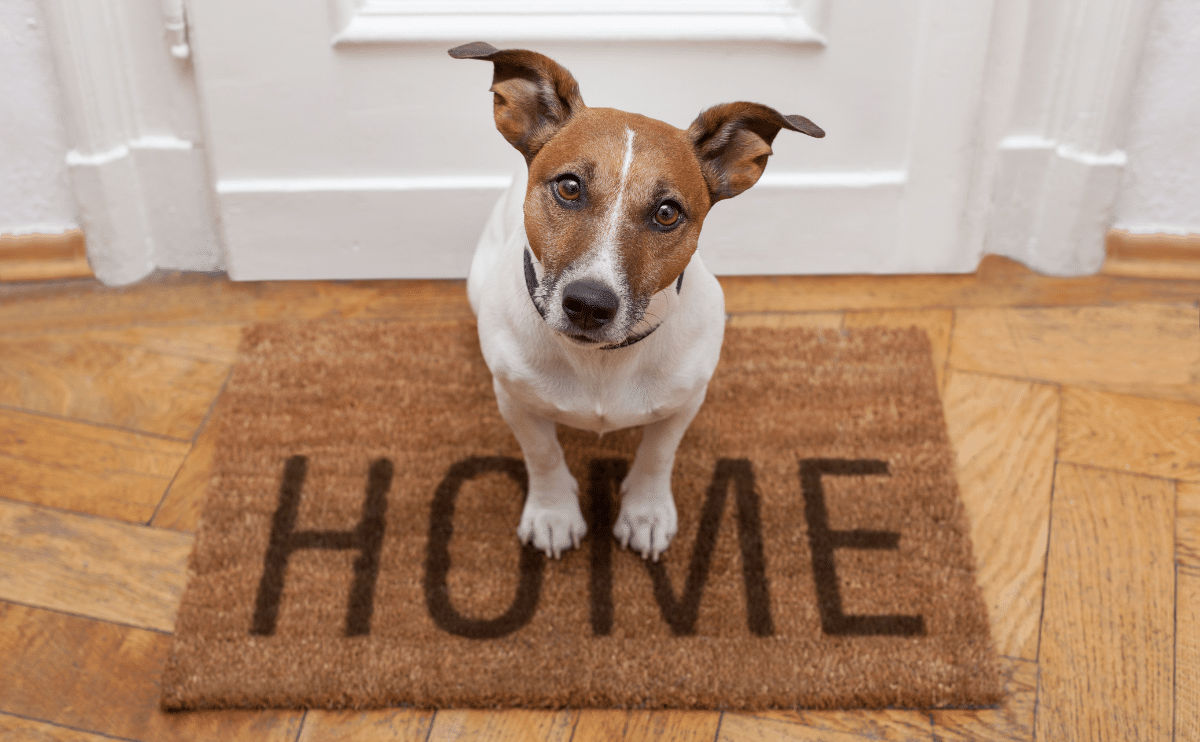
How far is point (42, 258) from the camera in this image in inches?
91.9

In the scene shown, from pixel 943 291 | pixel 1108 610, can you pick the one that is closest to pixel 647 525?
pixel 1108 610

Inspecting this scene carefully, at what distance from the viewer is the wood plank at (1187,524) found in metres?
1.80

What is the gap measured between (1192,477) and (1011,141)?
835 mm

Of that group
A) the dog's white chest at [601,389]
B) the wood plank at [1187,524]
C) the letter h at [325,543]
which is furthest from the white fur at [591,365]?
the wood plank at [1187,524]

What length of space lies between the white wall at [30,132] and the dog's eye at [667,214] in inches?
61.0

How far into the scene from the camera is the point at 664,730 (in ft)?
5.18

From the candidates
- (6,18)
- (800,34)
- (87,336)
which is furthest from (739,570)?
(6,18)

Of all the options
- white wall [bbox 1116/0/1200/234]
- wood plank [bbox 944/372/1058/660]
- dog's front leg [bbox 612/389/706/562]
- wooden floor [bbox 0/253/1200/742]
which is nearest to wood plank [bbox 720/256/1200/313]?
wooden floor [bbox 0/253/1200/742]

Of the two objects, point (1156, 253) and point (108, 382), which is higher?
point (1156, 253)

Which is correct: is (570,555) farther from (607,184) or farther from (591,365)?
(607,184)

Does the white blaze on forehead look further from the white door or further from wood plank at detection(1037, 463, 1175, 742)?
wood plank at detection(1037, 463, 1175, 742)

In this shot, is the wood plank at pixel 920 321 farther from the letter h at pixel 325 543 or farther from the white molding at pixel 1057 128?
the letter h at pixel 325 543

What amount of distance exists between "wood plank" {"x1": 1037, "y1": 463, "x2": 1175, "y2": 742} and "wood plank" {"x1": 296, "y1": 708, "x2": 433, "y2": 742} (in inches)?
40.0

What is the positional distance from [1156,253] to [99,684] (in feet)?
A: 8.11
